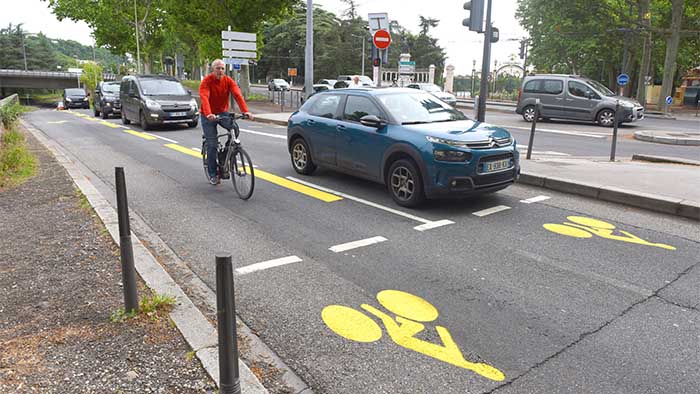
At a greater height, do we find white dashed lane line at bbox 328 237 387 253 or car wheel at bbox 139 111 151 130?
car wheel at bbox 139 111 151 130

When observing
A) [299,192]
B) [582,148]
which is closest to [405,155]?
[299,192]

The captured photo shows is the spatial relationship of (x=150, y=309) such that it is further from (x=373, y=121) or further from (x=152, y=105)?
(x=152, y=105)

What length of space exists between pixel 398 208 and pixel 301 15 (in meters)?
74.4

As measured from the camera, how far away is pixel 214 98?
7.95m

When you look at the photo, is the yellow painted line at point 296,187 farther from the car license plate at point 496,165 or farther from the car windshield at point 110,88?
the car windshield at point 110,88

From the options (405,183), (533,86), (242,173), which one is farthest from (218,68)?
(533,86)

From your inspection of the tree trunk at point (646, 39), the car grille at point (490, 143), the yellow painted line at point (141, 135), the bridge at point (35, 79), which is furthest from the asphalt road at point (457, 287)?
the bridge at point (35, 79)

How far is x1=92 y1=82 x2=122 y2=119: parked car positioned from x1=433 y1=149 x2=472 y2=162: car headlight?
800 inches

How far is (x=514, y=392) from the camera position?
9.77 feet

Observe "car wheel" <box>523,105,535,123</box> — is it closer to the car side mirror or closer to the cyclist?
the car side mirror

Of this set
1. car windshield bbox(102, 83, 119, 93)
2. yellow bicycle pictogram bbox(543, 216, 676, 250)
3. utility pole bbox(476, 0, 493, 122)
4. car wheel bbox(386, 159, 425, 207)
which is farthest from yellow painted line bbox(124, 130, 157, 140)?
yellow bicycle pictogram bbox(543, 216, 676, 250)

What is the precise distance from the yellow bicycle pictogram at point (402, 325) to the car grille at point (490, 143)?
2.94m

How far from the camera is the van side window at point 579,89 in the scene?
67.5 ft

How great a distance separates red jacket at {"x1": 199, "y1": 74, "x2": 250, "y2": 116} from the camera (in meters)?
7.61
